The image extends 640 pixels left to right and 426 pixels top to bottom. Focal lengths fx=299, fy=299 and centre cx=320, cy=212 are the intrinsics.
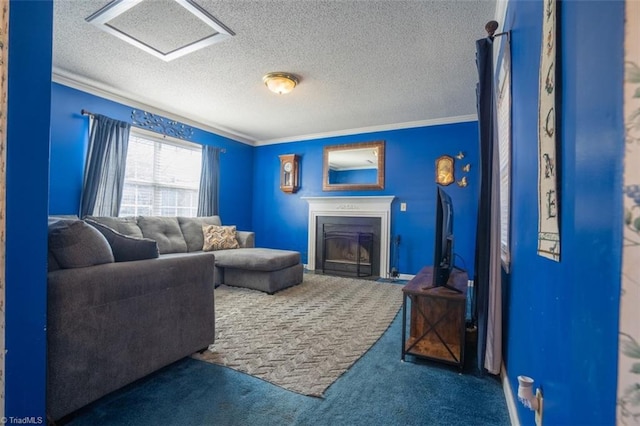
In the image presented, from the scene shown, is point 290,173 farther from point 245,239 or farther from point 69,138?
point 69,138

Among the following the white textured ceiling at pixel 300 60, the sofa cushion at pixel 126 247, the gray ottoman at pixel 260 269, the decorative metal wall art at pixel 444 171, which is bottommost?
the gray ottoman at pixel 260 269

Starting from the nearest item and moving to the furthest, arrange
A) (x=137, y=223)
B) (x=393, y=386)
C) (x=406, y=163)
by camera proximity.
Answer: (x=393, y=386) < (x=137, y=223) < (x=406, y=163)

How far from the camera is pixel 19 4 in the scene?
40.3 inches

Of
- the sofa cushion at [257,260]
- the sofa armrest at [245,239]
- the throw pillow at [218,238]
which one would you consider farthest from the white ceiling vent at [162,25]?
the sofa armrest at [245,239]

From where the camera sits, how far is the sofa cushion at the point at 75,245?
137cm

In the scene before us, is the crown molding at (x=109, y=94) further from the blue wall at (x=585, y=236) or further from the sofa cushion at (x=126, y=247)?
the blue wall at (x=585, y=236)

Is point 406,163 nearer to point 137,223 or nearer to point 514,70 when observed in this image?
point 514,70

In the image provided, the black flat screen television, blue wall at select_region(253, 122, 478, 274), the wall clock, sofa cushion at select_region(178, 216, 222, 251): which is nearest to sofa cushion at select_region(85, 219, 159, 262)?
the black flat screen television

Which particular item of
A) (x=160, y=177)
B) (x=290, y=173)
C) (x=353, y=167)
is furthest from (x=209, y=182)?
(x=353, y=167)

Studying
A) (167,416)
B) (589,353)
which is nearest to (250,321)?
(167,416)

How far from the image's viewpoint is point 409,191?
459 centimetres

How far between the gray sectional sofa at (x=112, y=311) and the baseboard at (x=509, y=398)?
172 cm

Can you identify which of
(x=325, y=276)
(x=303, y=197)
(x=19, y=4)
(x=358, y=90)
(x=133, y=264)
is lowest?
(x=325, y=276)

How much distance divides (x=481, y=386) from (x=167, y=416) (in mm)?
1622
